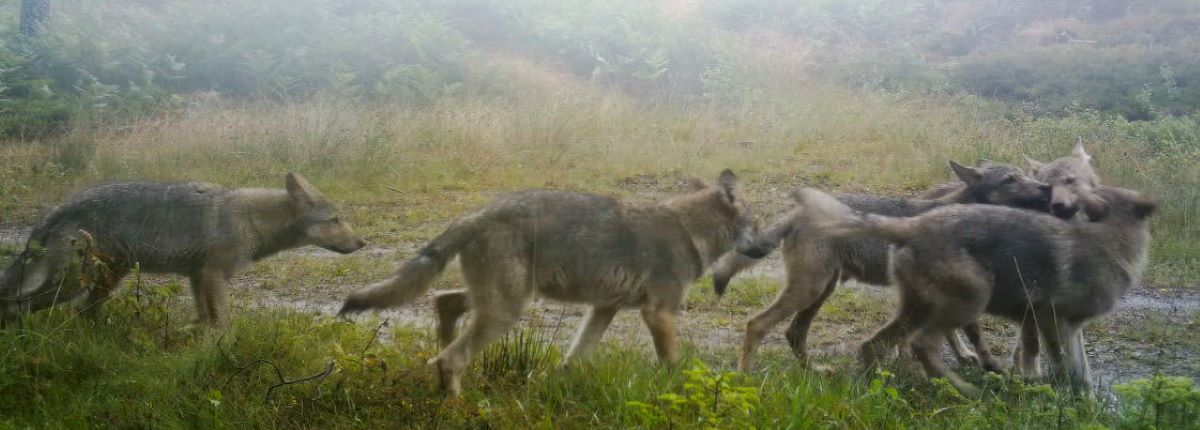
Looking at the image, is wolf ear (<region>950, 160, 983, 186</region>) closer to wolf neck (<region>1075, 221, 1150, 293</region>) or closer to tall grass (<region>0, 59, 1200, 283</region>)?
wolf neck (<region>1075, 221, 1150, 293</region>)

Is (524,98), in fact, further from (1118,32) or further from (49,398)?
(1118,32)

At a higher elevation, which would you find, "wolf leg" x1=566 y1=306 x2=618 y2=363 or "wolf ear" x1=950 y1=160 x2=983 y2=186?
"wolf ear" x1=950 y1=160 x2=983 y2=186

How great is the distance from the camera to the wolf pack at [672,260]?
528 centimetres

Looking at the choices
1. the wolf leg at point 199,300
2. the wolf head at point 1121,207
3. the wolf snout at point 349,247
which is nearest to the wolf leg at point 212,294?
the wolf leg at point 199,300

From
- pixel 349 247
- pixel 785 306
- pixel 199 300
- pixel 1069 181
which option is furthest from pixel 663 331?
pixel 1069 181

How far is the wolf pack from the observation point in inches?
208

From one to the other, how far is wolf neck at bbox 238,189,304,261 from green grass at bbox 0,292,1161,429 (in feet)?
3.15

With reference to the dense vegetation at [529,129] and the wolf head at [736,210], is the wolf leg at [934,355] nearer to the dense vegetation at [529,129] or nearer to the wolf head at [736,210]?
the dense vegetation at [529,129]

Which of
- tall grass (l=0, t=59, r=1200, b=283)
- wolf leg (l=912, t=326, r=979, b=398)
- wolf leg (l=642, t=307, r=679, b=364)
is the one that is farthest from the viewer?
tall grass (l=0, t=59, r=1200, b=283)

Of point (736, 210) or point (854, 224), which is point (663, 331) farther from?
point (854, 224)

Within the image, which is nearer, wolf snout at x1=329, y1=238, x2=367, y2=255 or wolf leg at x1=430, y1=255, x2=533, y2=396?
wolf leg at x1=430, y1=255, x2=533, y2=396

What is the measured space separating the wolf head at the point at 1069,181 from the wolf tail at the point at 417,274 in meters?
4.43

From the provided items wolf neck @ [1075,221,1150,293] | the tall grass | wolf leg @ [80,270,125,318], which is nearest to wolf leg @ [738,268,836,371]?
wolf neck @ [1075,221,1150,293]

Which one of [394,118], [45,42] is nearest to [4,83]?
[45,42]
